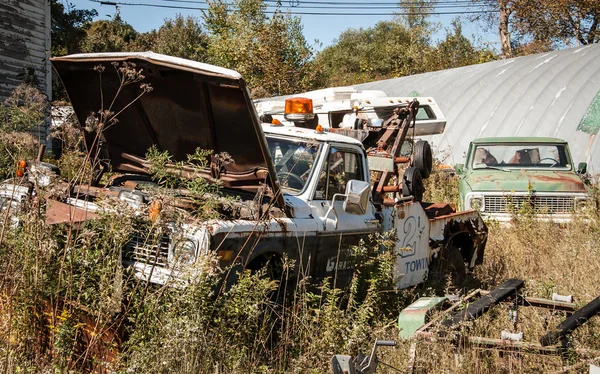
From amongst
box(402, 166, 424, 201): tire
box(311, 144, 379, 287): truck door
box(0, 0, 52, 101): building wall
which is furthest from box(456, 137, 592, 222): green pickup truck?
box(0, 0, 52, 101): building wall

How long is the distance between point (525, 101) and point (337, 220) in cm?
1456

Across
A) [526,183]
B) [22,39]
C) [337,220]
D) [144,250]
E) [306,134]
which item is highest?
[22,39]

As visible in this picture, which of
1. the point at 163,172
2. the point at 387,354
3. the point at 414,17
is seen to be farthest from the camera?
the point at 414,17

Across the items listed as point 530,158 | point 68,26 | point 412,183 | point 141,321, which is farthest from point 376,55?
point 141,321

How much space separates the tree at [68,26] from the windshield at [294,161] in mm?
15415

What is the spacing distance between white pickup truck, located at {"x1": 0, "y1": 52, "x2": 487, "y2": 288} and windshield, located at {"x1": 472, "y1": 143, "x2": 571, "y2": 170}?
5748 millimetres

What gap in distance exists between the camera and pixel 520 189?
1163 centimetres

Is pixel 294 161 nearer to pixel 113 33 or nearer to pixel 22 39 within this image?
pixel 22 39

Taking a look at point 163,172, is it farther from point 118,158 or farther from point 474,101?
point 474,101

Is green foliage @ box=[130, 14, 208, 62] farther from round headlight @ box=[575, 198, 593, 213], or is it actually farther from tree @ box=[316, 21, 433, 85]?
round headlight @ box=[575, 198, 593, 213]

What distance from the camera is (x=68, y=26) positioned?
72.5 feet

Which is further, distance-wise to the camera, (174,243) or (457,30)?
(457,30)

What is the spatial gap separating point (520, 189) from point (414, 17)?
43.2 metres

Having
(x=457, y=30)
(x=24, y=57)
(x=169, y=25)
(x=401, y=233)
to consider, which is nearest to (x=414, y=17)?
(x=457, y=30)
